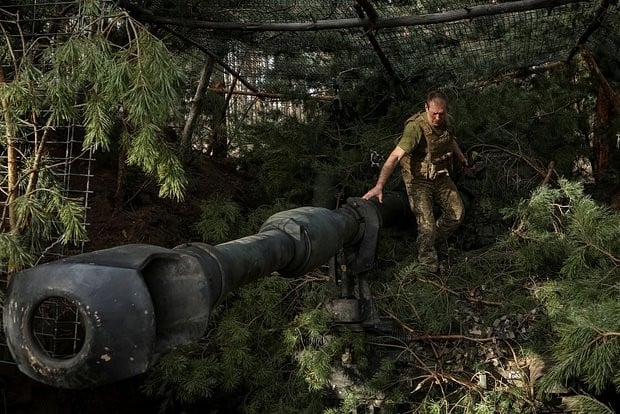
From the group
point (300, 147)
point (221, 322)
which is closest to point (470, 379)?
point (221, 322)

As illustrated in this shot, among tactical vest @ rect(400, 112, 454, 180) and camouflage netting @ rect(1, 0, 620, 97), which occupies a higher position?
camouflage netting @ rect(1, 0, 620, 97)

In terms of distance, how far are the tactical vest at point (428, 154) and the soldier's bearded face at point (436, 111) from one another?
76 millimetres

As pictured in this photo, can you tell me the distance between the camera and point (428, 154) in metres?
4.88

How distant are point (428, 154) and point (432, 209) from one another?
1.51 ft

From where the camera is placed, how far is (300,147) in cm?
601

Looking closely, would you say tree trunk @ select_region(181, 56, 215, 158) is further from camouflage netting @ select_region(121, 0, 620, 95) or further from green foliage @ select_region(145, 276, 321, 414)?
green foliage @ select_region(145, 276, 321, 414)

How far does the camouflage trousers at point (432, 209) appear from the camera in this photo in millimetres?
4988

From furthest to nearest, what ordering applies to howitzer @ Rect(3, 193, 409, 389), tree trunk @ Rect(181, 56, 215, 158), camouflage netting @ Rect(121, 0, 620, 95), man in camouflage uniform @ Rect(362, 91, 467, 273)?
tree trunk @ Rect(181, 56, 215, 158) < man in camouflage uniform @ Rect(362, 91, 467, 273) < camouflage netting @ Rect(121, 0, 620, 95) < howitzer @ Rect(3, 193, 409, 389)

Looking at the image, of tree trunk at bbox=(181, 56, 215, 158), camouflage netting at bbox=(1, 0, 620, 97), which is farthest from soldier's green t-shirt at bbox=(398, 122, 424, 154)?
tree trunk at bbox=(181, 56, 215, 158)

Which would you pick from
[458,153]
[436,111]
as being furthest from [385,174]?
[458,153]

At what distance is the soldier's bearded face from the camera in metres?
4.60

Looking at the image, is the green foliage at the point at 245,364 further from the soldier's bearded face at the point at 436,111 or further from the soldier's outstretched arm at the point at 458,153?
the soldier's outstretched arm at the point at 458,153

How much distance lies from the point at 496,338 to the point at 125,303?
10.1ft

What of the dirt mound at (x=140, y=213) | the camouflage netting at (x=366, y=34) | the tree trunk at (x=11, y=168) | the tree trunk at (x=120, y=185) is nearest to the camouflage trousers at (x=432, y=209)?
the camouflage netting at (x=366, y=34)
